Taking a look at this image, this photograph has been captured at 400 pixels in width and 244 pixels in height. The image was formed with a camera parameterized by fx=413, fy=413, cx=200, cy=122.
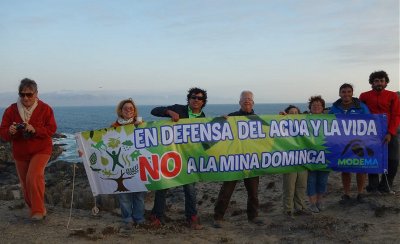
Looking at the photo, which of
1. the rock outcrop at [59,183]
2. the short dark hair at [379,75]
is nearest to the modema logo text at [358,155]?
the short dark hair at [379,75]

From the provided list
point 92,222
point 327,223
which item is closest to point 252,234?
point 327,223

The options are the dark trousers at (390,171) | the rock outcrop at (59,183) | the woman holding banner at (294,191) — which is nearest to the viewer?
the woman holding banner at (294,191)

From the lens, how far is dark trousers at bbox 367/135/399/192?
29.6 ft

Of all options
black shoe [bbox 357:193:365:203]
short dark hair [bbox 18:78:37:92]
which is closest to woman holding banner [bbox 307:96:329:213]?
black shoe [bbox 357:193:365:203]

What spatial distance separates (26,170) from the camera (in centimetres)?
741

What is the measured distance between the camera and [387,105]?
8.88m

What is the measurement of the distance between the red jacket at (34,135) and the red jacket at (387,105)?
21.7 ft

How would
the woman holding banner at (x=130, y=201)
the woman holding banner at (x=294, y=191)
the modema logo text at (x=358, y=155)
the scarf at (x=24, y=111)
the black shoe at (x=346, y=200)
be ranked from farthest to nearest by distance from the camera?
the black shoe at (x=346, y=200) < the modema logo text at (x=358, y=155) < the woman holding banner at (x=294, y=191) < the woman holding banner at (x=130, y=201) < the scarf at (x=24, y=111)

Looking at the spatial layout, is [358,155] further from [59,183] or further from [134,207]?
[59,183]

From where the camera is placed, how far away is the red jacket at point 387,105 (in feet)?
28.8

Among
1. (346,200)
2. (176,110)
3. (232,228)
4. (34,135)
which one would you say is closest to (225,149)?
(176,110)

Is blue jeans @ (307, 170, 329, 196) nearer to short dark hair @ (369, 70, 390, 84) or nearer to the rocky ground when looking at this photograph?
the rocky ground

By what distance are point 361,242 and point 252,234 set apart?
1890 millimetres

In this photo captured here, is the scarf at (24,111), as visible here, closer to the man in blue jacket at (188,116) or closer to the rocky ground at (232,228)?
the rocky ground at (232,228)
